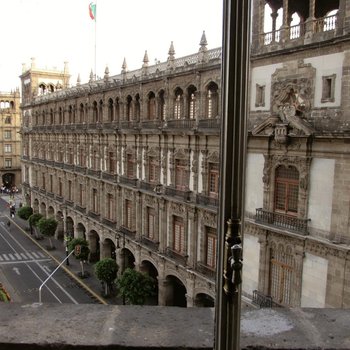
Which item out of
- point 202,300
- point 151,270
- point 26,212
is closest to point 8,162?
point 26,212

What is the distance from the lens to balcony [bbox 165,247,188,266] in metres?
16.6

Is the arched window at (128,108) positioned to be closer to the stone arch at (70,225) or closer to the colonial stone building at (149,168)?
the colonial stone building at (149,168)

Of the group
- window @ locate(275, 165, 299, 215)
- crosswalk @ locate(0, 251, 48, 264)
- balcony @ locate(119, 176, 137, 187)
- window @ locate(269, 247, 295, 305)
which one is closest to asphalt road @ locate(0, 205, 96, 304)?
crosswalk @ locate(0, 251, 48, 264)

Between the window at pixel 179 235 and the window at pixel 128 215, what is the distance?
392 cm

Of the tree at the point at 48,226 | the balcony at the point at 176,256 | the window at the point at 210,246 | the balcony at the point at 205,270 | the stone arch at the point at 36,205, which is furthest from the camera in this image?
the stone arch at the point at 36,205

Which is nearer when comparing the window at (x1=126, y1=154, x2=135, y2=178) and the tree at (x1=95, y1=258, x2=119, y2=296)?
the tree at (x1=95, y1=258, x2=119, y2=296)

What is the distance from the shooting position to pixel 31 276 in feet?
76.8

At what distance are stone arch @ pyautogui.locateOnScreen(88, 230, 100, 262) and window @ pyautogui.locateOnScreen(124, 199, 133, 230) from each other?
14.9 feet

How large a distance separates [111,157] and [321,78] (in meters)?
13.9

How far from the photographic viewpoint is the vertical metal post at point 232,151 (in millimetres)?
1867

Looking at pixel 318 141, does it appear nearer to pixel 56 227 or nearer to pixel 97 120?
pixel 97 120

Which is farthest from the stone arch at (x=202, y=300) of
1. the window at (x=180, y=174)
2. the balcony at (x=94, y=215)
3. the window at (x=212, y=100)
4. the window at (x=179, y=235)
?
the balcony at (x=94, y=215)

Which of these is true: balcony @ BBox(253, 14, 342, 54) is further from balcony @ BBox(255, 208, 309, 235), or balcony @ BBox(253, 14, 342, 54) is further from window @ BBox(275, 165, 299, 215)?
balcony @ BBox(255, 208, 309, 235)

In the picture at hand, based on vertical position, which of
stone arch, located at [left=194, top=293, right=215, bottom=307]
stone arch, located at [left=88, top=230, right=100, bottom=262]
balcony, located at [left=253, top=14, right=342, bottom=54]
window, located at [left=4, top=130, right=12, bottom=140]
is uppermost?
balcony, located at [left=253, top=14, right=342, bottom=54]
